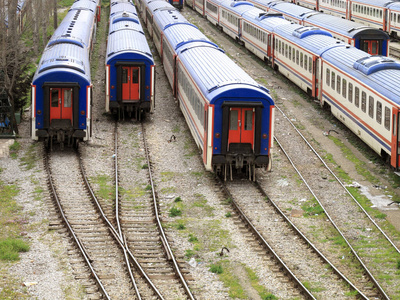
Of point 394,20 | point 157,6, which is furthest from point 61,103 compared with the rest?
point 394,20

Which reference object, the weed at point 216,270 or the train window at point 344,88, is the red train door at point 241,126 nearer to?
the weed at point 216,270

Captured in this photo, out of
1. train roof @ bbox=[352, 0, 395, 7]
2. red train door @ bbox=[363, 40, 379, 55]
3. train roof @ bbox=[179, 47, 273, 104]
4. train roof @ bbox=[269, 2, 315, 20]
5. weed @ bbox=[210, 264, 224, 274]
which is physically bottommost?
weed @ bbox=[210, 264, 224, 274]

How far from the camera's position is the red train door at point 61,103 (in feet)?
82.9

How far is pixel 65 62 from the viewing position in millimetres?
26125

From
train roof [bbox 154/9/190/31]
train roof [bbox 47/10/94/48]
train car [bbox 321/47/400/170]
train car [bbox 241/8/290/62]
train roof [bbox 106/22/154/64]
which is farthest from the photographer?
train car [bbox 241/8/290/62]

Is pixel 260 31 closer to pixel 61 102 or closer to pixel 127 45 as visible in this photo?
pixel 127 45

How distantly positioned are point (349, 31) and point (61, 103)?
61.5ft

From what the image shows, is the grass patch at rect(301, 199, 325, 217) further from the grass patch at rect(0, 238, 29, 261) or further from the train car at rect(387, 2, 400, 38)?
the train car at rect(387, 2, 400, 38)

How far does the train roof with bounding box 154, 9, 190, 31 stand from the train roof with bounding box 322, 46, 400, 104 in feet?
46.1

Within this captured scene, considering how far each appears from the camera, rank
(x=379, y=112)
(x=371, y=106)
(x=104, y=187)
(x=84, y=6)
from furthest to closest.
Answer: (x=84, y=6) → (x=371, y=106) → (x=379, y=112) → (x=104, y=187)

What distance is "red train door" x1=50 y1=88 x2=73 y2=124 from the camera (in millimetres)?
25266

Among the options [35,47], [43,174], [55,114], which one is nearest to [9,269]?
[43,174]

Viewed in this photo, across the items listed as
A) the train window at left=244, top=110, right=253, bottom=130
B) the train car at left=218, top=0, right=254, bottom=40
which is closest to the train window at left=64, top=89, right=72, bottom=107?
the train window at left=244, top=110, right=253, bottom=130

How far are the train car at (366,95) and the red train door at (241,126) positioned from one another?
15.0 ft
